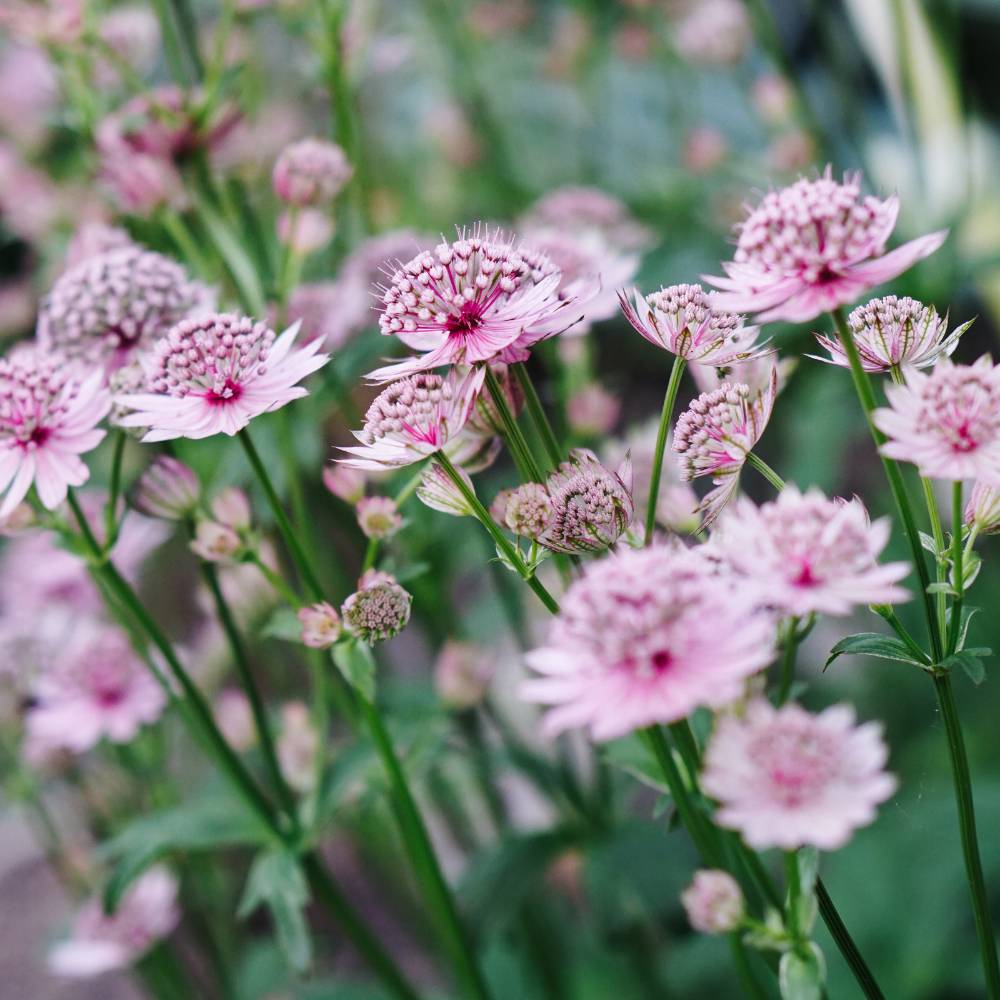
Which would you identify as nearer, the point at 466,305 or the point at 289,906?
the point at 466,305

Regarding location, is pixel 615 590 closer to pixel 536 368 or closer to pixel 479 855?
pixel 479 855

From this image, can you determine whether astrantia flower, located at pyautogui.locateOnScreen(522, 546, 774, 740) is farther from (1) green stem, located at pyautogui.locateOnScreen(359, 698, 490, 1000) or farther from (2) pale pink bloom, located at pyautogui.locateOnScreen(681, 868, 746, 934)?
(1) green stem, located at pyautogui.locateOnScreen(359, 698, 490, 1000)

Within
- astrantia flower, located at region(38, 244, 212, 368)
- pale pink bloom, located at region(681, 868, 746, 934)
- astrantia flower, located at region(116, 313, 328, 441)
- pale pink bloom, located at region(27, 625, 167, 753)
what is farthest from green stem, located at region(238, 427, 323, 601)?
pale pink bloom, located at region(27, 625, 167, 753)

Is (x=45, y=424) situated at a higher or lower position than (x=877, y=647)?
higher

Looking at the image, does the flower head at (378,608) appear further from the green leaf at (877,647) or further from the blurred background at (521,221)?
the green leaf at (877,647)

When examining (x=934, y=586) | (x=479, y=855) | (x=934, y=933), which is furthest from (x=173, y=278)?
(x=934, y=933)

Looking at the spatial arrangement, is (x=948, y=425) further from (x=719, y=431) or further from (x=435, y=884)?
(x=435, y=884)

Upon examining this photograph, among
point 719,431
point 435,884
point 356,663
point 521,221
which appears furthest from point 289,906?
point 521,221
